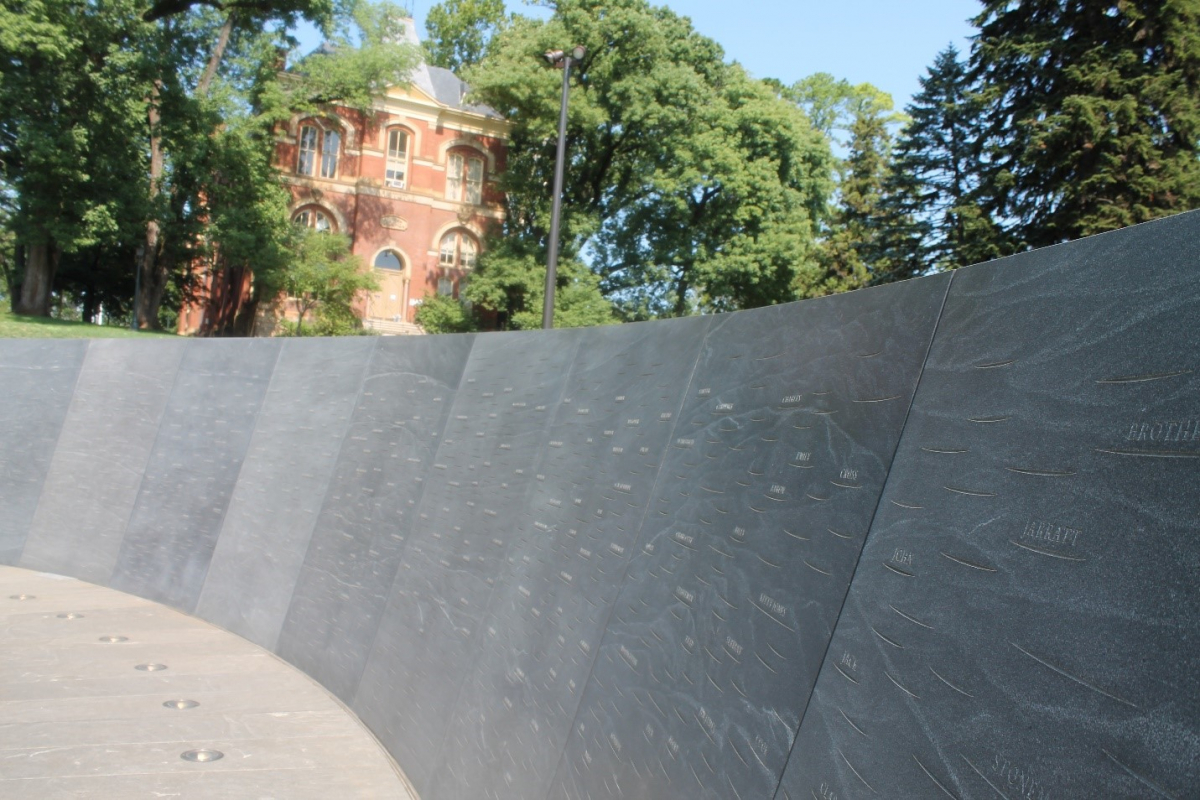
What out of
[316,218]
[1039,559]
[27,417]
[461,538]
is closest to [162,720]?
[461,538]

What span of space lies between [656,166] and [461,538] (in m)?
30.3

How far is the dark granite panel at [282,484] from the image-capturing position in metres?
6.88

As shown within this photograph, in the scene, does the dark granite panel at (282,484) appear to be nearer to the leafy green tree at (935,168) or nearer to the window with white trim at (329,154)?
the leafy green tree at (935,168)

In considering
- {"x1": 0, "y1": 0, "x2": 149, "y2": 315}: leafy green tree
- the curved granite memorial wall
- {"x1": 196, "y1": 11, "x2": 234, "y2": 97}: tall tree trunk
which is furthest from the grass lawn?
the curved granite memorial wall

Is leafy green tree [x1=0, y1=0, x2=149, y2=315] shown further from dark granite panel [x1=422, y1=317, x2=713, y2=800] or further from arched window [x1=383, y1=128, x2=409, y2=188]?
dark granite panel [x1=422, y1=317, x2=713, y2=800]

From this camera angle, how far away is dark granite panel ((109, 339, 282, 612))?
25.8 ft

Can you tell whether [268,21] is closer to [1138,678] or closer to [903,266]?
[903,266]

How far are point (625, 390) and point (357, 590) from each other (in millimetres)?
2725

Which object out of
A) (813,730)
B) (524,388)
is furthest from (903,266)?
(813,730)

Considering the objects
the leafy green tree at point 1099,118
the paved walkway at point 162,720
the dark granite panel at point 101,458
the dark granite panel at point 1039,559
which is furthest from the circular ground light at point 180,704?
the leafy green tree at point 1099,118

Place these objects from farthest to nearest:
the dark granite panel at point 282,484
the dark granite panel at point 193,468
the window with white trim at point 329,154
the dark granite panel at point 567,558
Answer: the window with white trim at point 329,154
the dark granite panel at point 193,468
the dark granite panel at point 282,484
the dark granite panel at point 567,558

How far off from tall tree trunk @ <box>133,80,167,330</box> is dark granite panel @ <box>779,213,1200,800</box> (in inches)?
1224

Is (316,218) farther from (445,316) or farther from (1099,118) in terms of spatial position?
(1099,118)

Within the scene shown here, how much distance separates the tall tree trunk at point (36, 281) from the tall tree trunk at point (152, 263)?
3123 millimetres
